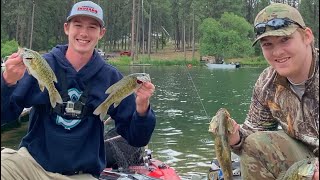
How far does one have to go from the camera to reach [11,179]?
13.4 ft

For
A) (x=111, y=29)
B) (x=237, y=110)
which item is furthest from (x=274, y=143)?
(x=111, y=29)

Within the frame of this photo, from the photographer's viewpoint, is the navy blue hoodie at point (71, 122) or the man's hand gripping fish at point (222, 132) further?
the navy blue hoodie at point (71, 122)

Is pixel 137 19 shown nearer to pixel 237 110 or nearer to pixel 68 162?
pixel 237 110

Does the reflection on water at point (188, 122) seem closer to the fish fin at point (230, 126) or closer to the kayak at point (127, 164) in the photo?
the kayak at point (127, 164)

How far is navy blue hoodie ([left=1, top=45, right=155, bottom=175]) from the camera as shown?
450 centimetres

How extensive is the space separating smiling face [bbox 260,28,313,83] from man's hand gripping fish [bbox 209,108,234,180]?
63 cm

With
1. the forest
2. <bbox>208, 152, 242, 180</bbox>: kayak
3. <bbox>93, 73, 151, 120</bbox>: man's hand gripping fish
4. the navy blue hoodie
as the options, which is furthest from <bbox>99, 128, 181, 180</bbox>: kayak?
the forest

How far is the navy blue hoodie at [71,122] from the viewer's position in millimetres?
4504

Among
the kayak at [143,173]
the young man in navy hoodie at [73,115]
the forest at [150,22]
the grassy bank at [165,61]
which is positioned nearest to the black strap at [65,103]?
the young man in navy hoodie at [73,115]

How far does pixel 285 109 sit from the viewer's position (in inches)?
185

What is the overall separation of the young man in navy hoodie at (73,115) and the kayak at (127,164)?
2282 millimetres

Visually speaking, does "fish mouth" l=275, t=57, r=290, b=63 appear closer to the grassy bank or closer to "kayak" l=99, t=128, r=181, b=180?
"kayak" l=99, t=128, r=181, b=180

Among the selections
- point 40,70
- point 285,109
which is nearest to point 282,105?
point 285,109

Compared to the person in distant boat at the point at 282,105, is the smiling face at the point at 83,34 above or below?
above
